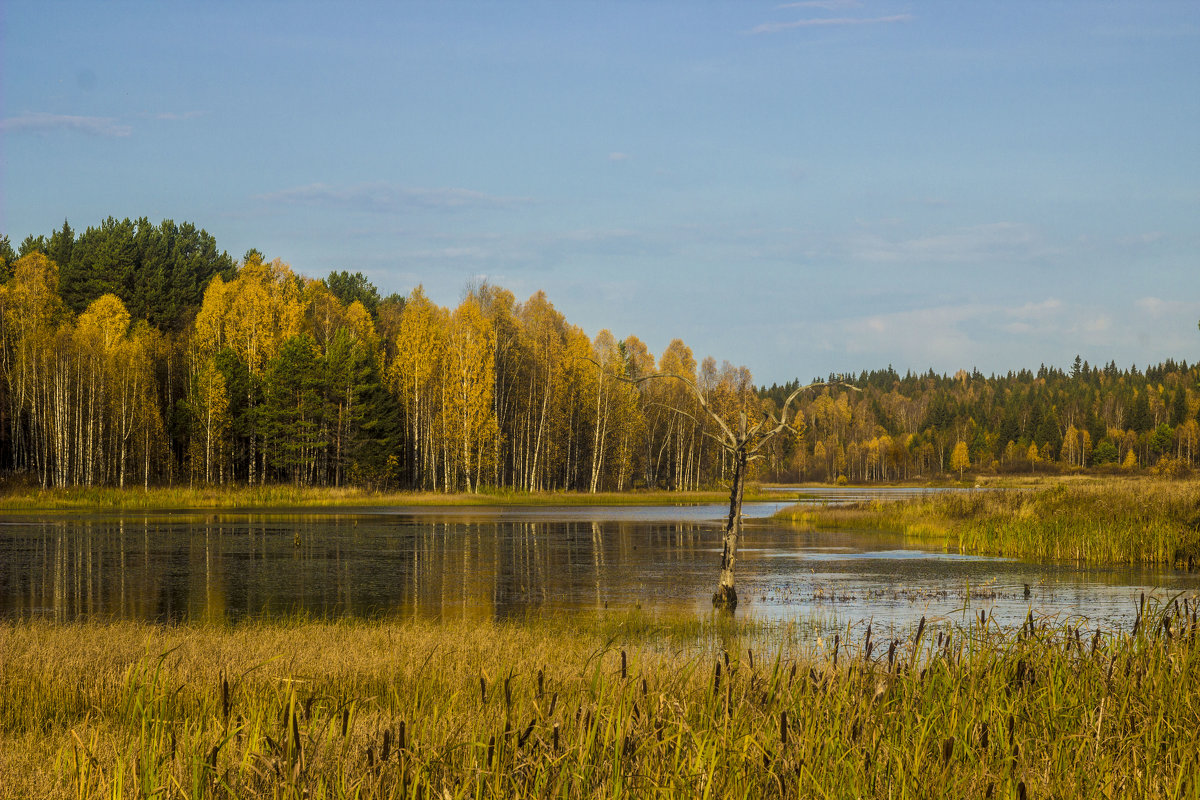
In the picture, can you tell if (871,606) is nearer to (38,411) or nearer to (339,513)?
(339,513)

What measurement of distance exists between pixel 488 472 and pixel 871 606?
59.4m

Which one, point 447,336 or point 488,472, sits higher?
point 447,336

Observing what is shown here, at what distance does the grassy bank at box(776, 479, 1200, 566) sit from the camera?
29.0 m

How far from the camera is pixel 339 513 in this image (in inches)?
2083

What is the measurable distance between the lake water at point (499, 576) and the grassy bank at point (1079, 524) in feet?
6.65

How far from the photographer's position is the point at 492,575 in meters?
26.0

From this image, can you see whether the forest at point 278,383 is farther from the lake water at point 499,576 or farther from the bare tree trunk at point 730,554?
the bare tree trunk at point 730,554

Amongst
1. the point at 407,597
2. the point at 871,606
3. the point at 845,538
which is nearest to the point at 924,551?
the point at 845,538

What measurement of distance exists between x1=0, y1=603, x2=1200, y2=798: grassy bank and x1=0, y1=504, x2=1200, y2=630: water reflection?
5577 mm

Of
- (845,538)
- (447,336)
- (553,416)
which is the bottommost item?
(845,538)

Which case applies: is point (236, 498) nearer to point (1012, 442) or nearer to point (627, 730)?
point (627, 730)

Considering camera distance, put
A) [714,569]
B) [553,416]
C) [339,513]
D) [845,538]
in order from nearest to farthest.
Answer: [714,569] → [845,538] → [339,513] → [553,416]

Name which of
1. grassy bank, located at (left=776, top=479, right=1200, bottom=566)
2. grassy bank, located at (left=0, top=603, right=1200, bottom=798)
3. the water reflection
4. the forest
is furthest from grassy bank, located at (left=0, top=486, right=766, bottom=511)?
grassy bank, located at (left=0, top=603, right=1200, bottom=798)

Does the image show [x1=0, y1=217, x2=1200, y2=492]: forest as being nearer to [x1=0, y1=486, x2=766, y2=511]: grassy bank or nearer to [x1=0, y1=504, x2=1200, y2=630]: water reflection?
[x1=0, y1=486, x2=766, y2=511]: grassy bank
